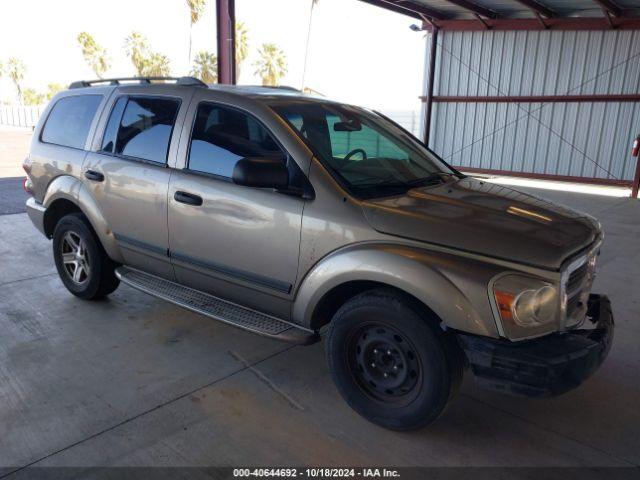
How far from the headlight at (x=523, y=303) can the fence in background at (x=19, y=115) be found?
1888 inches

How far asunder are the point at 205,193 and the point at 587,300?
2490 mm

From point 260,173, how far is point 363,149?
0.92m

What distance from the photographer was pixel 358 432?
285 centimetres

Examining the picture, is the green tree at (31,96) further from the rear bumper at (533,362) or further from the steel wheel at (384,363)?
the rear bumper at (533,362)

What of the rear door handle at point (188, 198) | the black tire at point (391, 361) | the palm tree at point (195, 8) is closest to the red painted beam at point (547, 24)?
the rear door handle at point (188, 198)

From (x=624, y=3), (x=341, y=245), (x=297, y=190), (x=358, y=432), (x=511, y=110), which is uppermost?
(x=624, y=3)

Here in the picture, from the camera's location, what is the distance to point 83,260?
4.48 metres

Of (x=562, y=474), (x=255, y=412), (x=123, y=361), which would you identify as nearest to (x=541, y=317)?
(x=562, y=474)

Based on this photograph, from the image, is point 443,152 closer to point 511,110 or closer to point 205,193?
point 511,110

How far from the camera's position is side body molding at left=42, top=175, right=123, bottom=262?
13.5ft

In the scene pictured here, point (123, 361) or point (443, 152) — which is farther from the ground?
point (443, 152)

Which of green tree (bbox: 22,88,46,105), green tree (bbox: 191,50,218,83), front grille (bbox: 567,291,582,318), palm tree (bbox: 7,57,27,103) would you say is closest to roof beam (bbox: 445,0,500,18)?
front grille (bbox: 567,291,582,318)

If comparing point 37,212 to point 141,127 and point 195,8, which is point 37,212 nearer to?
point 141,127

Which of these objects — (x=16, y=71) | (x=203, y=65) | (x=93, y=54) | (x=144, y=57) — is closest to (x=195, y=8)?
(x=203, y=65)
